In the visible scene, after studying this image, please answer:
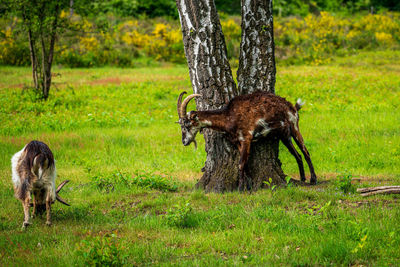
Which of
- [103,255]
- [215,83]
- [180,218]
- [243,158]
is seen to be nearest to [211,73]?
[215,83]

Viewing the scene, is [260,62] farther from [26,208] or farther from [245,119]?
[26,208]

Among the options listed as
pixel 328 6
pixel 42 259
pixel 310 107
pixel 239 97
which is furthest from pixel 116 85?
pixel 328 6

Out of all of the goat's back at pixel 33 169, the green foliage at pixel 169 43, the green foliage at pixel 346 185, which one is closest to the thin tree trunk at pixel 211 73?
the green foliage at pixel 346 185

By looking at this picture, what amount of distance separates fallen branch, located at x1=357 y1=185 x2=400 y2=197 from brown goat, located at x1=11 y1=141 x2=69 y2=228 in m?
4.65

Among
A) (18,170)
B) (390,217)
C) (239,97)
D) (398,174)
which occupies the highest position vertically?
(239,97)

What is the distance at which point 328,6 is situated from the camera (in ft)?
155

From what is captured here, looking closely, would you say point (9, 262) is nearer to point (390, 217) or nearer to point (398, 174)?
point (390, 217)

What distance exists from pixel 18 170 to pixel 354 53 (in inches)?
1074

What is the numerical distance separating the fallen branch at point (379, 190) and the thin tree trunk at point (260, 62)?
53.9 inches

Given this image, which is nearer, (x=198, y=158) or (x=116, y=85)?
(x=198, y=158)

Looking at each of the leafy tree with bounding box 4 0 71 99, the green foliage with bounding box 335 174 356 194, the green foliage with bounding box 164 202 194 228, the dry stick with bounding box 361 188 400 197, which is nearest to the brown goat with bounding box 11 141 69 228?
the green foliage with bounding box 164 202 194 228

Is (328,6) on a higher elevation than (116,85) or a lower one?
higher

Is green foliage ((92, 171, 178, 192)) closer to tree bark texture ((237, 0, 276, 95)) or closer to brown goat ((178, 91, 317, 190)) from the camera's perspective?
brown goat ((178, 91, 317, 190))

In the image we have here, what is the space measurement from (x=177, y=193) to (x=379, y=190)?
3303mm
